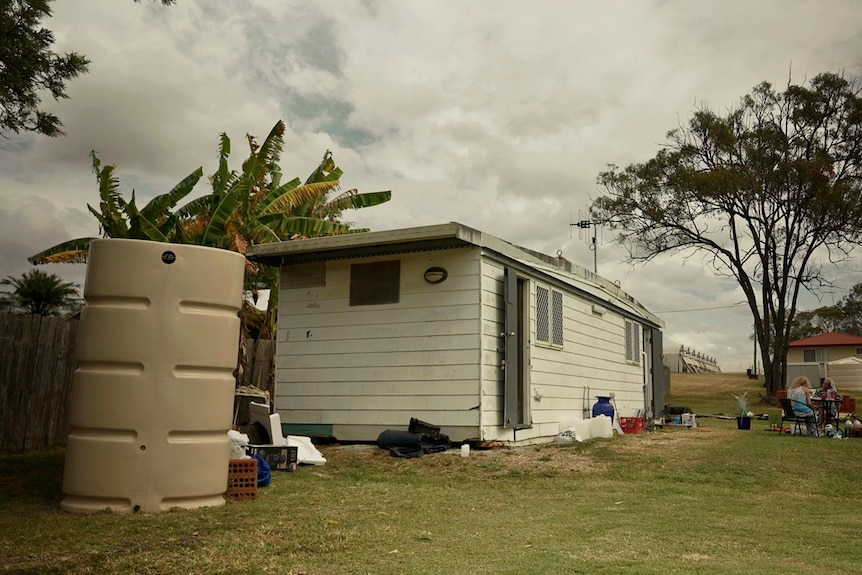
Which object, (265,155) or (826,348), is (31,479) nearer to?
(265,155)

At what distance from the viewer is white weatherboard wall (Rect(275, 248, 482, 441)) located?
9.47 metres

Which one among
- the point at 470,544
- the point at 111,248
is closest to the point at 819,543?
the point at 470,544

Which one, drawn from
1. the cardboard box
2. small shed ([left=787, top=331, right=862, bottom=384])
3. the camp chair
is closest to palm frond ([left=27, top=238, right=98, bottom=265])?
the cardboard box

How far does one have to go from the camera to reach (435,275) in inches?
382

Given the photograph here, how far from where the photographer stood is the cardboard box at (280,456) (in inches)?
297

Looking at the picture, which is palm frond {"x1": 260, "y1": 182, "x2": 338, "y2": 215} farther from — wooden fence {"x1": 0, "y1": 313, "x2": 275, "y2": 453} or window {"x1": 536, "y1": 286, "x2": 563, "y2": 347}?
window {"x1": 536, "y1": 286, "x2": 563, "y2": 347}

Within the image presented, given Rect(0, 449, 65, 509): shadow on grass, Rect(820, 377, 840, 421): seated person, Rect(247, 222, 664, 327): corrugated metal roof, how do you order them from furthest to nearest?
1. Rect(820, 377, 840, 421): seated person
2. Rect(247, 222, 664, 327): corrugated metal roof
3. Rect(0, 449, 65, 509): shadow on grass

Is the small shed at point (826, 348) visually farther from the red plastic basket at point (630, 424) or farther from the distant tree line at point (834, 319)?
the red plastic basket at point (630, 424)

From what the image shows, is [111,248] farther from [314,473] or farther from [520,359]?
[520,359]

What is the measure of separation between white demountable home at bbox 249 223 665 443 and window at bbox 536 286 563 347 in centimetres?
3

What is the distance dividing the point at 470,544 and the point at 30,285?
21.4 metres

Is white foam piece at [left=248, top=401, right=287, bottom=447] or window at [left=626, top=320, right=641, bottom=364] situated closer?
white foam piece at [left=248, top=401, right=287, bottom=447]

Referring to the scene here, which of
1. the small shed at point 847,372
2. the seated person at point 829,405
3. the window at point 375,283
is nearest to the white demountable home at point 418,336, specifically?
the window at point 375,283

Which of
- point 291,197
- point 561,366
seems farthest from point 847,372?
point 291,197
